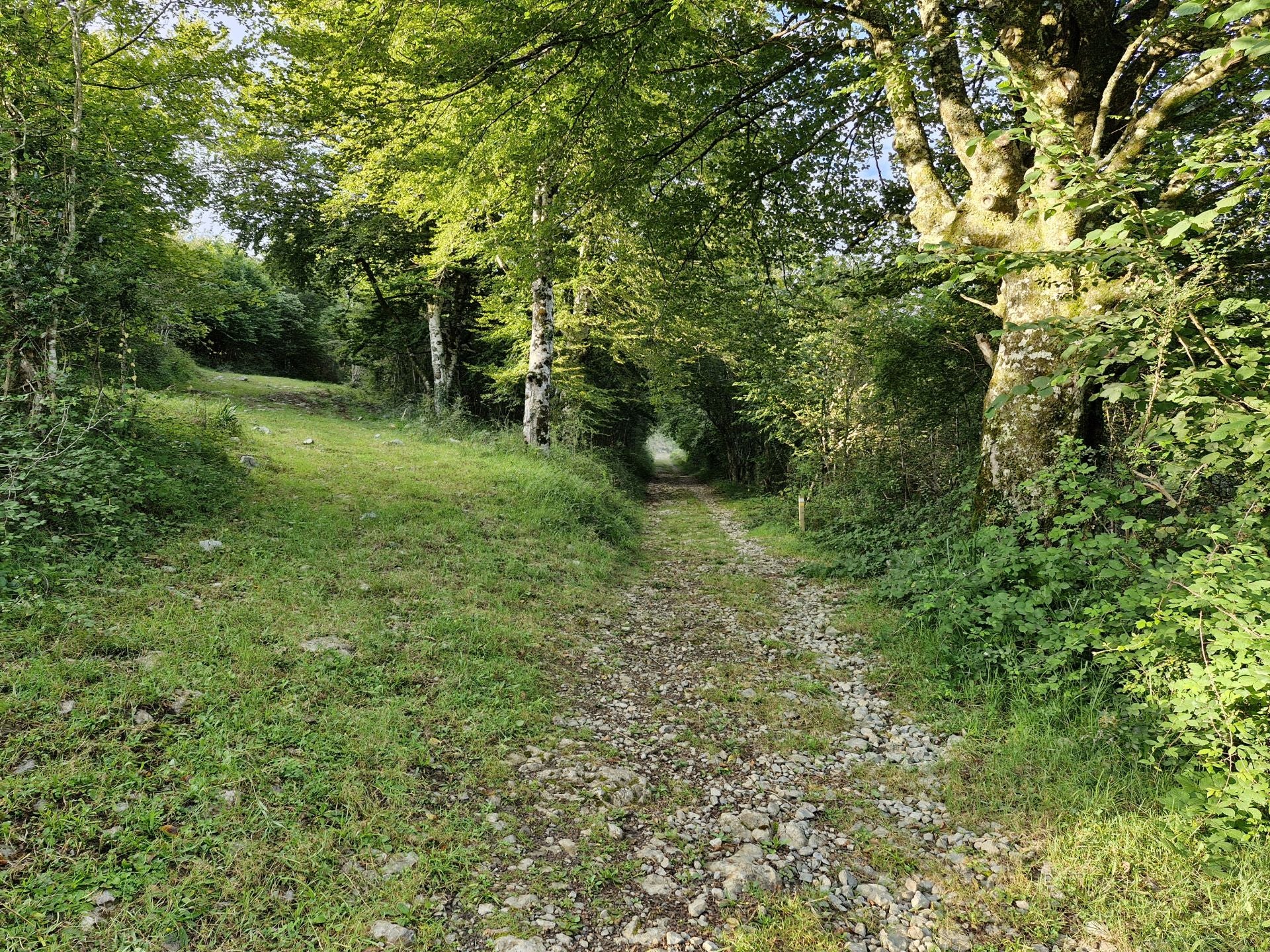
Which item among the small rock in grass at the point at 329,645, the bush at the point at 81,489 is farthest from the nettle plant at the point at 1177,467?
the bush at the point at 81,489

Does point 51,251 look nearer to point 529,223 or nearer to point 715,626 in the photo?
point 529,223

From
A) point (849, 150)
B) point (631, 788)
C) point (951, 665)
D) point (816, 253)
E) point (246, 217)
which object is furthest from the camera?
point (246, 217)

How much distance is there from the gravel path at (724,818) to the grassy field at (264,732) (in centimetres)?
41

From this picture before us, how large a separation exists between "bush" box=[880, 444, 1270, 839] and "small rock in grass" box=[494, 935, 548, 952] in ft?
11.6

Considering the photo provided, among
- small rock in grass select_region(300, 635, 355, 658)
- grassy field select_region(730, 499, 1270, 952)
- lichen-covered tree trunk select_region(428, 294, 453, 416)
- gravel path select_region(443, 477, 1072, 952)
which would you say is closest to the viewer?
grassy field select_region(730, 499, 1270, 952)

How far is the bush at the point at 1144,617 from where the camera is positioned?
3.04m

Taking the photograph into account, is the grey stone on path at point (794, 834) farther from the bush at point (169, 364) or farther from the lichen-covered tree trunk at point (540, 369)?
the bush at point (169, 364)

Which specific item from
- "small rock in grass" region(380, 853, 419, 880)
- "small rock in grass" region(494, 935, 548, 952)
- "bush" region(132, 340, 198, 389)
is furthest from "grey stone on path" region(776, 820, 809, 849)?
"bush" region(132, 340, 198, 389)

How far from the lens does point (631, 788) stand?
4105mm

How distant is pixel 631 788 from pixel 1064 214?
653 centimetres

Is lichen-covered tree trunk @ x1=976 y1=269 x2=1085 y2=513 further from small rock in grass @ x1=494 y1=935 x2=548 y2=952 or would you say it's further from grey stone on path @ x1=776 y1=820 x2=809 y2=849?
small rock in grass @ x1=494 y1=935 x2=548 y2=952

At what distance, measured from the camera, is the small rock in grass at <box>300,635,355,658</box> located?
4926 mm

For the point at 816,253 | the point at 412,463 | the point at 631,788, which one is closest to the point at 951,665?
the point at 631,788

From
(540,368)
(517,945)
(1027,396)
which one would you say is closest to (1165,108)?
(1027,396)
